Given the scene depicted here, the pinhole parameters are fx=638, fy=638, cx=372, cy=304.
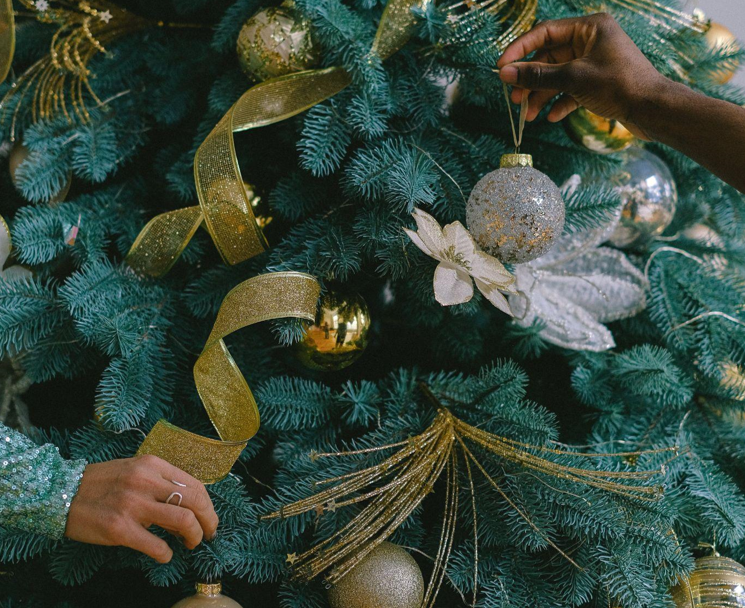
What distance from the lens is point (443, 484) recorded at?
2.19ft

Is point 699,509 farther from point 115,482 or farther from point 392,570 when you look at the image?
point 115,482

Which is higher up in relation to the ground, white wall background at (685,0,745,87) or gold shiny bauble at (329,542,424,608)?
white wall background at (685,0,745,87)

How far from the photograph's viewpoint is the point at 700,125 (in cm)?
56

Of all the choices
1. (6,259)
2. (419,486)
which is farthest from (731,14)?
(6,259)

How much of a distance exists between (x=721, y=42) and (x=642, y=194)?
0.29 metres

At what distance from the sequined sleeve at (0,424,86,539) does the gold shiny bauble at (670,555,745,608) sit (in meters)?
0.58

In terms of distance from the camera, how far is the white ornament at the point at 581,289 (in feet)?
2.39

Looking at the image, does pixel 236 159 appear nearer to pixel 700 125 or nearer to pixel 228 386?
pixel 228 386

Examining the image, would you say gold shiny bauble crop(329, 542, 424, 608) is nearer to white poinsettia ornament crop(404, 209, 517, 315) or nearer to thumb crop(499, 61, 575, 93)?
white poinsettia ornament crop(404, 209, 517, 315)

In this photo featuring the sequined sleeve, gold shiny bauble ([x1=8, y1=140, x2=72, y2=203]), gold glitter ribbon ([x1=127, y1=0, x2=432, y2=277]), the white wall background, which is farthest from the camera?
the white wall background

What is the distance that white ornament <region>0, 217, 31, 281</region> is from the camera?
65cm

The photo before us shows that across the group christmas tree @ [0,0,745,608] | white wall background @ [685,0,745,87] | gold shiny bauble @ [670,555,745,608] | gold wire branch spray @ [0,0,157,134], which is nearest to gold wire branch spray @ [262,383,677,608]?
christmas tree @ [0,0,745,608]

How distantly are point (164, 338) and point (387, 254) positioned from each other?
0.24m

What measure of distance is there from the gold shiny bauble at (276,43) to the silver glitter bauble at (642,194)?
15.8 inches
